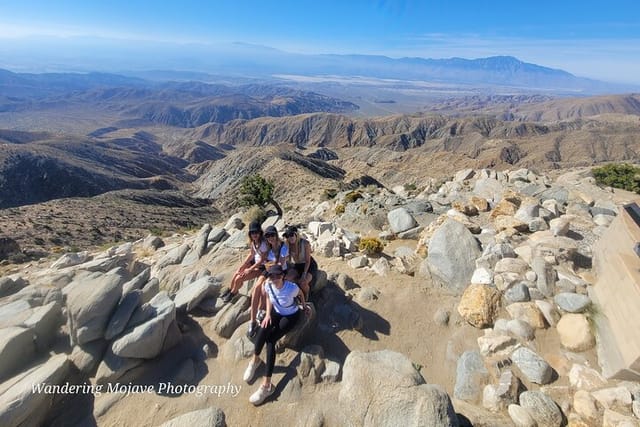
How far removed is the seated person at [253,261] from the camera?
24.1ft

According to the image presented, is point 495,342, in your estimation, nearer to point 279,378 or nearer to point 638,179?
point 279,378

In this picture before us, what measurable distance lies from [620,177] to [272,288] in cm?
2242

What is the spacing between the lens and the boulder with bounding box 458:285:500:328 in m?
7.95

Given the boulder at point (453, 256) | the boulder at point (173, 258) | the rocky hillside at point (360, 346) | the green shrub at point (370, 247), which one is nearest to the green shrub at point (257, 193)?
the boulder at point (173, 258)

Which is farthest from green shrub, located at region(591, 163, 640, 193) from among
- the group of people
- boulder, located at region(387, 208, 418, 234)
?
the group of people

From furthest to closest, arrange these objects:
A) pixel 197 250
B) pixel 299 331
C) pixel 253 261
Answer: pixel 197 250, pixel 253 261, pixel 299 331

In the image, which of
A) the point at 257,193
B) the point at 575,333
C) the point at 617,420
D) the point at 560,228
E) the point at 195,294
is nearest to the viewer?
the point at 617,420

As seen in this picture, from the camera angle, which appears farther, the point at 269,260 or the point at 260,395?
the point at 269,260

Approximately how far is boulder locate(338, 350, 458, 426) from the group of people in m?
1.43

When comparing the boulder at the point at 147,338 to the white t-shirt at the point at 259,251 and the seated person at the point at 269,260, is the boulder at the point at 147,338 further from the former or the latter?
the white t-shirt at the point at 259,251

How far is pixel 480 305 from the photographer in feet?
26.5

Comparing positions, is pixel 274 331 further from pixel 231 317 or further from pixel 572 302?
pixel 572 302

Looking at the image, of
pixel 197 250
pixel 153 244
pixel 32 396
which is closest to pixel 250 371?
pixel 32 396

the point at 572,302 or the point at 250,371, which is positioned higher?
the point at 572,302
